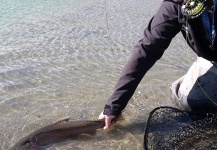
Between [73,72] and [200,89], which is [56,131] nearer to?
[200,89]

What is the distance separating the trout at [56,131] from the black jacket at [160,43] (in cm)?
27

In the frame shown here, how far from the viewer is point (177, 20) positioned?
11.0 feet

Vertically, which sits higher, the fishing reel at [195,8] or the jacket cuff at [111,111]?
the fishing reel at [195,8]

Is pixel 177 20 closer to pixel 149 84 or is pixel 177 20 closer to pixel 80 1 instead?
pixel 149 84

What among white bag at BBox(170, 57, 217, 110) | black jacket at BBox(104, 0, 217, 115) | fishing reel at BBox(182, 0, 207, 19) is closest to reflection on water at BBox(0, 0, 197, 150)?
white bag at BBox(170, 57, 217, 110)

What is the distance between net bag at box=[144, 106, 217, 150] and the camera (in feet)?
10.8

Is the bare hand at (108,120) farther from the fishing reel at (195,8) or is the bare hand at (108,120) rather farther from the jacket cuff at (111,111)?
the fishing reel at (195,8)

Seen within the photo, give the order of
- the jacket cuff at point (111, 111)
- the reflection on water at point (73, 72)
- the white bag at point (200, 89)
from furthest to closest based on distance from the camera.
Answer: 1. the white bag at point (200, 89)
2. the reflection on water at point (73, 72)
3. the jacket cuff at point (111, 111)

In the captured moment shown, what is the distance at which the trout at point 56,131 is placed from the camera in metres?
3.38

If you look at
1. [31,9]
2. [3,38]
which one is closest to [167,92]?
[3,38]

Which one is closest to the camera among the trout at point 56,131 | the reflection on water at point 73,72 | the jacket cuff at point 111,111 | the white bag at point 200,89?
the trout at point 56,131

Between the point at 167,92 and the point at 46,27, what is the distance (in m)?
4.65

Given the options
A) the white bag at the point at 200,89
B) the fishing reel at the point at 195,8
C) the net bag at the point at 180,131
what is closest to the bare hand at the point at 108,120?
the net bag at the point at 180,131

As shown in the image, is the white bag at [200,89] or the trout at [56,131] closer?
the trout at [56,131]
